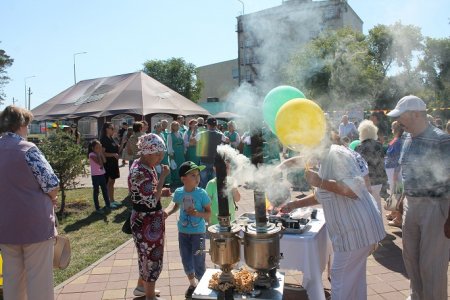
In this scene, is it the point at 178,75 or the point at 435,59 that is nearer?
the point at 435,59

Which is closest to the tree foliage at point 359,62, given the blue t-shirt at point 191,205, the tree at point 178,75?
the blue t-shirt at point 191,205

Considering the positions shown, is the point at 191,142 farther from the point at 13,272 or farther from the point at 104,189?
the point at 13,272

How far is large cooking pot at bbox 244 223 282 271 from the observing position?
1.91 m

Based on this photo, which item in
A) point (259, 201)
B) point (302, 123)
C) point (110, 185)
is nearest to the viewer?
point (259, 201)

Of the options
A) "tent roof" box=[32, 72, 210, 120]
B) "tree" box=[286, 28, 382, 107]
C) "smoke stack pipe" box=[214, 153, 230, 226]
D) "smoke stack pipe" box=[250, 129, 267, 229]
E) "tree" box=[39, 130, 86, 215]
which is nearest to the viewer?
"smoke stack pipe" box=[214, 153, 230, 226]

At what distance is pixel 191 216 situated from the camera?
3.83 metres

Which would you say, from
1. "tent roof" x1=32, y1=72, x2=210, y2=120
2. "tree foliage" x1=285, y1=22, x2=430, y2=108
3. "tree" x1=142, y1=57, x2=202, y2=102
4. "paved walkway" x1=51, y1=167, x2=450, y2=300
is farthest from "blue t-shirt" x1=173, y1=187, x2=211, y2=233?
"tree" x1=142, y1=57, x2=202, y2=102

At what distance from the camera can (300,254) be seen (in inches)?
129

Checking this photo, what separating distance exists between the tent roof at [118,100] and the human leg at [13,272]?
12.8 m

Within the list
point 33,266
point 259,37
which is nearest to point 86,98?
point 259,37

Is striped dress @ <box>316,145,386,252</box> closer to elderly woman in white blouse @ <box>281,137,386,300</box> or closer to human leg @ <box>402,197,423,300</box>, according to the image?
elderly woman in white blouse @ <box>281,137,386,300</box>

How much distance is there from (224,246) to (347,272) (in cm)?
152

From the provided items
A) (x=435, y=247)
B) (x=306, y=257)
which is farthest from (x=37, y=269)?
(x=435, y=247)

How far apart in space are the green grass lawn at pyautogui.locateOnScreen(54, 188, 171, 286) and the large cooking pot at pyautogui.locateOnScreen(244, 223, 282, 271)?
3533 millimetres
